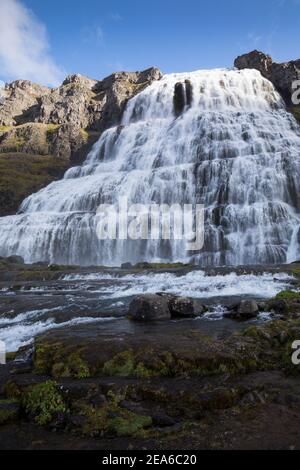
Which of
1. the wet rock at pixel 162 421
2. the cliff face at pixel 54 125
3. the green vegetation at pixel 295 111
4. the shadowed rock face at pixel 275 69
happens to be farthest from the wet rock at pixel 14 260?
the shadowed rock face at pixel 275 69

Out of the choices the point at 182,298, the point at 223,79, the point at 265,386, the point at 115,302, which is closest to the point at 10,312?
the point at 115,302

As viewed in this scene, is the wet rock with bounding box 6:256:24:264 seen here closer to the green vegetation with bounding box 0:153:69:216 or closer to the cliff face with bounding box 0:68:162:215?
the green vegetation with bounding box 0:153:69:216

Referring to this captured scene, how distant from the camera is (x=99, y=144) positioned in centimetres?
8194

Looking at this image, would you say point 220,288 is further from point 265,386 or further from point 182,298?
point 265,386

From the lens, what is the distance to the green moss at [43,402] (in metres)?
7.95

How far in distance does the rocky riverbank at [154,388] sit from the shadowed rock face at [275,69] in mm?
78233

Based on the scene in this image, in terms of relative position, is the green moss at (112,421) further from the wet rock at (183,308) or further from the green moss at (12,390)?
the wet rock at (183,308)

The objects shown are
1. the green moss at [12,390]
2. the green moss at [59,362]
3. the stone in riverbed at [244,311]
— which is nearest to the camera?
the green moss at [12,390]

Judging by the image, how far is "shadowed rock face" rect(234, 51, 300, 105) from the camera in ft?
271

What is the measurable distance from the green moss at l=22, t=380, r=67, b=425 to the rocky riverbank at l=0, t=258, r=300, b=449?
0.02 meters

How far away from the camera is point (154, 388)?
29.2 ft

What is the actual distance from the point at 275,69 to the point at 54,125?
5687cm

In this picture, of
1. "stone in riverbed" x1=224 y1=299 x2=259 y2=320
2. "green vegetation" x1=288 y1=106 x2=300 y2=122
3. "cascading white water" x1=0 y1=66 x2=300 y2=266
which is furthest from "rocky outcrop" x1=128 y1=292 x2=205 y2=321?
"green vegetation" x1=288 y1=106 x2=300 y2=122

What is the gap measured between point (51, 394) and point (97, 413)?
1.22 m
